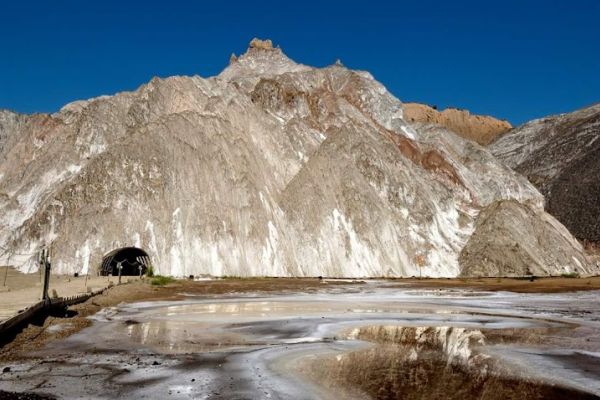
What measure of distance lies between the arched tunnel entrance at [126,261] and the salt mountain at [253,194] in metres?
0.97

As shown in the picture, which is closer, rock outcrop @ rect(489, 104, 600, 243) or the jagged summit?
the jagged summit

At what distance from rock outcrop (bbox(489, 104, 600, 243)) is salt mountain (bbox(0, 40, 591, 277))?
39753 mm

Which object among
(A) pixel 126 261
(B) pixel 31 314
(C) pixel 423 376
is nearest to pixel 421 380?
(C) pixel 423 376

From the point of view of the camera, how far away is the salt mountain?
7438 centimetres

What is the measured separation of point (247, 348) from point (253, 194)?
2486 inches

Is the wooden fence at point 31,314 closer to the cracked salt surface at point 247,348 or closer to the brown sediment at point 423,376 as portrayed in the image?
the cracked salt surface at point 247,348

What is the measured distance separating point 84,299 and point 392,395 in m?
26.5

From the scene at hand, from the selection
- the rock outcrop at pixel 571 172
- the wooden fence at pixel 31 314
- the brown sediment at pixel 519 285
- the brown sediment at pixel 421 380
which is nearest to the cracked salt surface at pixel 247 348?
the brown sediment at pixel 421 380

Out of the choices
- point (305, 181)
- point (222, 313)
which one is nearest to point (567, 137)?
point (305, 181)

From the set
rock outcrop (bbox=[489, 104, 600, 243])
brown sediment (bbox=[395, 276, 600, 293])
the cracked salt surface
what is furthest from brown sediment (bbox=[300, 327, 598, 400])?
rock outcrop (bbox=[489, 104, 600, 243])

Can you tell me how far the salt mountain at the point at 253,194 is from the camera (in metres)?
74.4

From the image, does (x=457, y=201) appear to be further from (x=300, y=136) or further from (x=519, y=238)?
(x=300, y=136)

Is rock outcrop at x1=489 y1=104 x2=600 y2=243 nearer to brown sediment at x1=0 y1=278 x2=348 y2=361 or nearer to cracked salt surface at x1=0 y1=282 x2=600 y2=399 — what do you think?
brown sediment at x1=0 y1=278 x2=348 y2=361

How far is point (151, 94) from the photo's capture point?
320 ft
